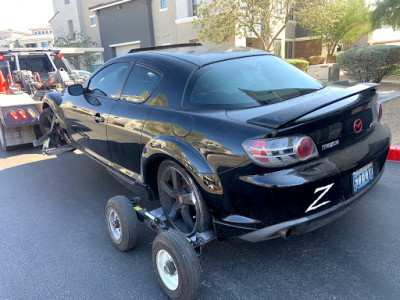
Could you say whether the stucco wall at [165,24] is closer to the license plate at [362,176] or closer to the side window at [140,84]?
the side window at [140,84]

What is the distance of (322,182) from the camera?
223 centimetres

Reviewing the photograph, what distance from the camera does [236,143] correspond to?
2.22m

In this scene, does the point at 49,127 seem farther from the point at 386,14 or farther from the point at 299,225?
the point at 386,14

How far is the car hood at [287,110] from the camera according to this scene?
2.16 m

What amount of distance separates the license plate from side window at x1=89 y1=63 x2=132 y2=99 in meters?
2.47

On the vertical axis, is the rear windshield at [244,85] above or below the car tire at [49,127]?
above

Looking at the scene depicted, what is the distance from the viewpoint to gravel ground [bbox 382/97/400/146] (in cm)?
569

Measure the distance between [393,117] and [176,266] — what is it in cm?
661

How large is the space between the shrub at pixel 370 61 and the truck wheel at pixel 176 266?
10.3m

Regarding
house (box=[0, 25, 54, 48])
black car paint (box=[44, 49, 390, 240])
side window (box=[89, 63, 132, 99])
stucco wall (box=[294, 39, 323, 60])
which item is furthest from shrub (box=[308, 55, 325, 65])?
house (box=[0, 25, 54, 48])

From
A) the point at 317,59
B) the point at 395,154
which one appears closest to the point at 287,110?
the point at 395,154

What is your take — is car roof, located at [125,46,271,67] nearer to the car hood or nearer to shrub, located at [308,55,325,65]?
the car hood

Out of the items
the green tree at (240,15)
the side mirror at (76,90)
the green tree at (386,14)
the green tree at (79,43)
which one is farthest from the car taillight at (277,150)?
the green tree at (79,43)

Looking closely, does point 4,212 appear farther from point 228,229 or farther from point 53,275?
point 228,229
